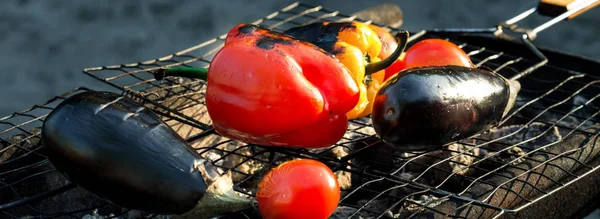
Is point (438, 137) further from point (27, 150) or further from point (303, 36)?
point (27, 150)

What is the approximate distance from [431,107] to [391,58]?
0.32 m

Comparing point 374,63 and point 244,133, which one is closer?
point 244,133

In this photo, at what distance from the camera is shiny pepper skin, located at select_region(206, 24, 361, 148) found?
1880 millimetres

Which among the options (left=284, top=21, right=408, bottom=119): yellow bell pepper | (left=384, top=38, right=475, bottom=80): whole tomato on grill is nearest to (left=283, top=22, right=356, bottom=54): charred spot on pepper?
(left=284, top=21, right=408, bottom=119): yellow bell pepper

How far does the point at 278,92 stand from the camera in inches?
73.7

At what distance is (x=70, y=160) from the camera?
162 centimetres

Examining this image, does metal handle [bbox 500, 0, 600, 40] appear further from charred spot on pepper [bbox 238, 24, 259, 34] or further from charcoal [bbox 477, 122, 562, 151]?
charred spot on pepper [bbox 238, 24, 259, 34]

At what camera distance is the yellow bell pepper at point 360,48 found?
2.12 metres

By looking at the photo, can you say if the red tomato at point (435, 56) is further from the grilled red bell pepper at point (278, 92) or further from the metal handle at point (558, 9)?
the metal handle at point (558, 9)

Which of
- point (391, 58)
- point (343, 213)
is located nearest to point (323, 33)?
point (391, 58)

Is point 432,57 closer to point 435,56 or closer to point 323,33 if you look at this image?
point 435,56

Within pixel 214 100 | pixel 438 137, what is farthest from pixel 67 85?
pixel 438 137

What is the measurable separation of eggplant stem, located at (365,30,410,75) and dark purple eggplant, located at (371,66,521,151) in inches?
5.5

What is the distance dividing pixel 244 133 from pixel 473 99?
66cm
